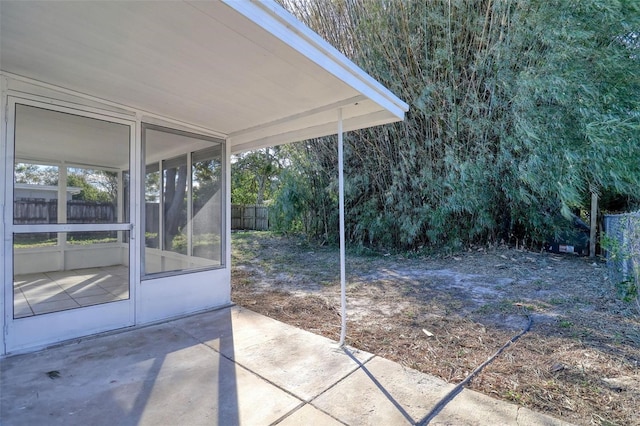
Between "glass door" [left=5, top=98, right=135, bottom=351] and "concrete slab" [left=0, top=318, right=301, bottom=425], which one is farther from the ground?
"glass door" [left=5, top=98, right=135, bottom=351]

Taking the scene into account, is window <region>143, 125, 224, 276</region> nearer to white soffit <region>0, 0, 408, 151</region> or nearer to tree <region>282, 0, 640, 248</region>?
white soffit <region>0, 0, 408, 151</region>

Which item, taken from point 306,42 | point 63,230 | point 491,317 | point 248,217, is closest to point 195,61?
point 306,42

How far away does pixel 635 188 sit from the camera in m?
4.09

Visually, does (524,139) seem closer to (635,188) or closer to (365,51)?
(635,188)

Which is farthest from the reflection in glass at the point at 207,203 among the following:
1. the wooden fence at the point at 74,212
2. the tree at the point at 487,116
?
the tree at the point at 487,116

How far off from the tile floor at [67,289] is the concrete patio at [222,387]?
337mm

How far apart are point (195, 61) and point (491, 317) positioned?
3329 millimetres

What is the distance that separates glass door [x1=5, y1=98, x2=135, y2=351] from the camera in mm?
2336

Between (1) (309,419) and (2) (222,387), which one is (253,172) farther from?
(1) (309,419)

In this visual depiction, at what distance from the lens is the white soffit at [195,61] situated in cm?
151

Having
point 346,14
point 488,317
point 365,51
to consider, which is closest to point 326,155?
point 365,51

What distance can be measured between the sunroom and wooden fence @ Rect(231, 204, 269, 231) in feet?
30.8

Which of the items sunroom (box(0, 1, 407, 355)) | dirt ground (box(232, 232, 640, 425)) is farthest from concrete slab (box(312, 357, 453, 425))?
sunroom (box(0, 1, 407, 355))

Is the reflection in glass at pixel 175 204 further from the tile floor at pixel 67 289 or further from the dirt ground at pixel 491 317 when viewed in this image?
the dirt ground at pixel 491 317
